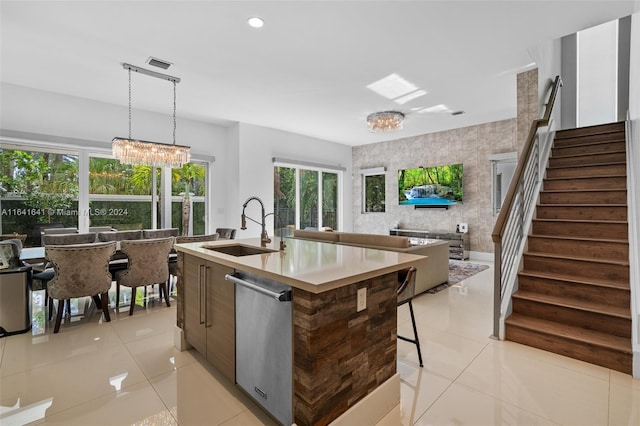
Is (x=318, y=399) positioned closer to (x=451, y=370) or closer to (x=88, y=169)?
(x=451, y=370)

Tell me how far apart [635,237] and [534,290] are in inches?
36.7

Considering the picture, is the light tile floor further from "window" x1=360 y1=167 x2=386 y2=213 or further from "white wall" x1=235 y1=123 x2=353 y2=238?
"window" x1=360 y1=167 x2=386 y2=213

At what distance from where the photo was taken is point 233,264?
1853 millimetres

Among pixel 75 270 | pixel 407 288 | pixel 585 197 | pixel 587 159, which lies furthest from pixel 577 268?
pixel 75 270

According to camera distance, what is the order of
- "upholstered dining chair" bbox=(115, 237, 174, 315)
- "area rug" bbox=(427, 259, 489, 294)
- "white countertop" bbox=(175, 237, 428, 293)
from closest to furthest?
"white countertop" bbox=(175, 237, 428, 293)
"upholstered dining chair" bbox=(115, 237, 174, 315)
"area rug" bbox=(427, 259, 489, 294)

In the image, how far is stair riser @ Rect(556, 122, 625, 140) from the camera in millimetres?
4508

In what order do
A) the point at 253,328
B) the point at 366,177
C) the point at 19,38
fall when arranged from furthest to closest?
the point at 366,177 < the point at 19,38 < the point at 253,328

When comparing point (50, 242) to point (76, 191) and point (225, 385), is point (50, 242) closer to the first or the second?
point (76, 191)

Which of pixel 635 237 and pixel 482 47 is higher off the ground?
pixel 482 47

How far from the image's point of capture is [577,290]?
280cm

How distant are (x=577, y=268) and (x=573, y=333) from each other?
29.5 inches

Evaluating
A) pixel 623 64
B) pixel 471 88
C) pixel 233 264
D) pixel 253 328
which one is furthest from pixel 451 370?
pixel 623 64

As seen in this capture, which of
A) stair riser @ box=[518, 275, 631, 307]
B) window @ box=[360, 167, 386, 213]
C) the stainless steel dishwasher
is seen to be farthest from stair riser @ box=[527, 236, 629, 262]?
window @ box=[360, 167, 386, 213]

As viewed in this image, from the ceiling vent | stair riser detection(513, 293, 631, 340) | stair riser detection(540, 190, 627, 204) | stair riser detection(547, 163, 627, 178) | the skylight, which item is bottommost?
stair riser detection(513, 293, 631, 340)
